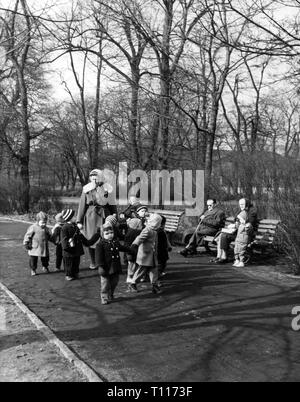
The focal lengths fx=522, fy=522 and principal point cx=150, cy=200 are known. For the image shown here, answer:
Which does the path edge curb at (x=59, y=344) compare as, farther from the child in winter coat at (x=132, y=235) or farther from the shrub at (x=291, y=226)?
the shrub at (x=291, y=226)

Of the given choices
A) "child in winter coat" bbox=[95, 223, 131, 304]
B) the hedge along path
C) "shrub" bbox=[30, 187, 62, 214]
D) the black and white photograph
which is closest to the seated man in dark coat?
the black and white photograph

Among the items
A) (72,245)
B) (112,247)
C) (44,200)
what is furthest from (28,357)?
(44,200)

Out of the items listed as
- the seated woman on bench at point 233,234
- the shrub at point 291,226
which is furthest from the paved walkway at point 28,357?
the seated woman on bench at point 233,234

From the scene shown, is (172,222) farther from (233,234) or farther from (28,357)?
(28,357)

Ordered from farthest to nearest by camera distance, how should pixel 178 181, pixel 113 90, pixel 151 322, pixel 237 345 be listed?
pixel 113 90 < pixel 178 181 < pixel 151 322 < pixel 237 345

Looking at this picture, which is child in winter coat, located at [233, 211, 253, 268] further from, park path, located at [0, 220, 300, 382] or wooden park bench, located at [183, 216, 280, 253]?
park path, located at [0, 220, 300, 382]

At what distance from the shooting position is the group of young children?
7.33 m

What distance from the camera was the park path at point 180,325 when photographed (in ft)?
15.5

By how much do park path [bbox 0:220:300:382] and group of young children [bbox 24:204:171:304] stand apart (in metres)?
0.25
